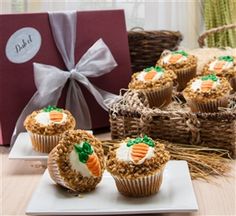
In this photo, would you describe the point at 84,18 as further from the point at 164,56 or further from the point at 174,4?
the point at 174,4

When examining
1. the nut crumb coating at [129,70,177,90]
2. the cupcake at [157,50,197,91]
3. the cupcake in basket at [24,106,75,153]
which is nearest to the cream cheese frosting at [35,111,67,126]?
the cupcake in basket at [24,106,75,153]

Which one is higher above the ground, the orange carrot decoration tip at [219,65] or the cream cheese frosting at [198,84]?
the orange carrot decoration tip at [219,65]

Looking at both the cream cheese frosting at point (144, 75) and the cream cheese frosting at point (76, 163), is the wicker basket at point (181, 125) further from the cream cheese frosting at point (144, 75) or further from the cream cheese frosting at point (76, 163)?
the cream cheese frosting at point (76, 163)

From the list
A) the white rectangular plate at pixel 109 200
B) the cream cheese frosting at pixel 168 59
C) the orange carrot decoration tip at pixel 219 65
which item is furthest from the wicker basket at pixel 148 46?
the white rectangular plate at pixel 109 200

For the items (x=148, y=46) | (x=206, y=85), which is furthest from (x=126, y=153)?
(x=148, y=46)

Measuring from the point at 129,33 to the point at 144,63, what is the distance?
99 millimetres

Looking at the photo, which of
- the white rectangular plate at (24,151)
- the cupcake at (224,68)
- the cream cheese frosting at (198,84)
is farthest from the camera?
the cupcake at (224,68)

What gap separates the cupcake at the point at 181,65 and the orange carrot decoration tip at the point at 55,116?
1.20ft

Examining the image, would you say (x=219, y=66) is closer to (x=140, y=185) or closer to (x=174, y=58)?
(x=174, y=58)

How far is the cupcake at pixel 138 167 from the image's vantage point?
2.85ft

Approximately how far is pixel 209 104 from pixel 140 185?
366 mm

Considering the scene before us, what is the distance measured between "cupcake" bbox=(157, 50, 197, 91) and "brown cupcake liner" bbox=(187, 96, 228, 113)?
18 centimetres

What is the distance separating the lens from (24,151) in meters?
1.12

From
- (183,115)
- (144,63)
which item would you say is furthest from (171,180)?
(144,63)
